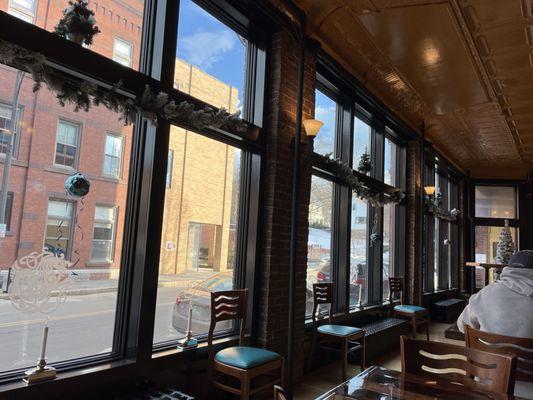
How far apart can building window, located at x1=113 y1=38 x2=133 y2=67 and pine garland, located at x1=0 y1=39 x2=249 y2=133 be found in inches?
10.4

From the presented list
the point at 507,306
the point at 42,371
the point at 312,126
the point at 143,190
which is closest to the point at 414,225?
the point at 312,126

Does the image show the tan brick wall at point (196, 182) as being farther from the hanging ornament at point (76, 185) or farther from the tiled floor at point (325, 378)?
the tiled floor at point (325, 378)

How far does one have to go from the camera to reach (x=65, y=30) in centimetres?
230

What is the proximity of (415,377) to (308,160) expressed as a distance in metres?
2.46

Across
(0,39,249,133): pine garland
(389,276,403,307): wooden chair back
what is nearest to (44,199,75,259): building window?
(0,39,249,133): pine garland

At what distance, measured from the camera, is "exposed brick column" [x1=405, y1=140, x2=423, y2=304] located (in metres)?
6.95

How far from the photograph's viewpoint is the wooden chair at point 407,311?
5715mm

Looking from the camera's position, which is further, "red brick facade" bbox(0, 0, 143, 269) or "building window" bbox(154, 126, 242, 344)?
"building window" bbox(154, 126, 242, 344)

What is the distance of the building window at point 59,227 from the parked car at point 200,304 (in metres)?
0.96

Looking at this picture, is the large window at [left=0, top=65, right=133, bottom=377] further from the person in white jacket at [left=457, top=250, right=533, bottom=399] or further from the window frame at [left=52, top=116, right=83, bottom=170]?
the person in white jacket at [left=457, top=250, right=533, bottom=399]

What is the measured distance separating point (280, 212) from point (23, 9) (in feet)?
7.89

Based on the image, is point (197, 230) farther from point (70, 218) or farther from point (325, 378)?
point (325, 378)

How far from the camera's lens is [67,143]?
2.49 meters

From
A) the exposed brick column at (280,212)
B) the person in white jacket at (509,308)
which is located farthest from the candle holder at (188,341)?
the person in white jacket at (509,308)
